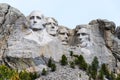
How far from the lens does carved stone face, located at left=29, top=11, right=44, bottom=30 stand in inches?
2018

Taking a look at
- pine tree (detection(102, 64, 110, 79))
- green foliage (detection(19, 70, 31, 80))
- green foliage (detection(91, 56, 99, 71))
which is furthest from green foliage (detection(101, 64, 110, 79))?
green foliage (detection(19, 70, 31, 80))

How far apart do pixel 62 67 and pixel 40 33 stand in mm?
3446

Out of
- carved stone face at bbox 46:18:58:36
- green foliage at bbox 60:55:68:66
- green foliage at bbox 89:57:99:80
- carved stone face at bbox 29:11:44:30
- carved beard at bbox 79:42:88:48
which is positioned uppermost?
carved stone face at bbox 29:11:44:30

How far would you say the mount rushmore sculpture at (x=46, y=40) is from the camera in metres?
49.3

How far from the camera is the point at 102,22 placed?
5362 cm

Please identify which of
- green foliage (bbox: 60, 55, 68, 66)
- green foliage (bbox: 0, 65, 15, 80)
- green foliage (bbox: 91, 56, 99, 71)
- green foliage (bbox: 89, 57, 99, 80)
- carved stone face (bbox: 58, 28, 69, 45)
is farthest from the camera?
carved stone face (bbox: 58, 28, 69, 45)

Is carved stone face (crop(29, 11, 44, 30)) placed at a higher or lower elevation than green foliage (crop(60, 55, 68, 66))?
higher

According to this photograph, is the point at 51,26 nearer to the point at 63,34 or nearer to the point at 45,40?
the point at 63,34

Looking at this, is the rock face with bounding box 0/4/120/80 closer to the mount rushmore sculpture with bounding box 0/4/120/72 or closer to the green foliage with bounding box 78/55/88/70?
the mount rushmore sculpture with bounding box 0/4/120/72

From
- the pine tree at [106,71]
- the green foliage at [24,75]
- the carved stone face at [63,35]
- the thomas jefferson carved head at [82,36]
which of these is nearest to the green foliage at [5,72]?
the green foliage at [24,75]

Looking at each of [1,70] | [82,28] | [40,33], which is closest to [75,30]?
[82,28]

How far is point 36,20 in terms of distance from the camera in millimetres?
51312

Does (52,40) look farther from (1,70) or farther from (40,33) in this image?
(1,70)

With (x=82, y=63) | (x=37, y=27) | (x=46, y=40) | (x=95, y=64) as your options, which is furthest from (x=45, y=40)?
(x=95, y=64)
